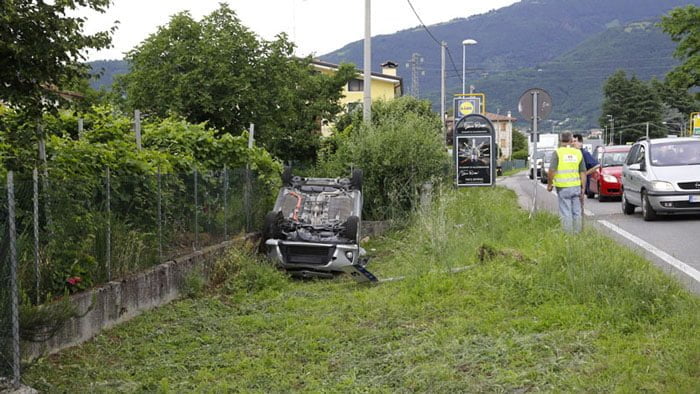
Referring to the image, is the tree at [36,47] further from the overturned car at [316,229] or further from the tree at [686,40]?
the tree at [686,40]

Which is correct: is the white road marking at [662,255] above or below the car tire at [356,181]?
below

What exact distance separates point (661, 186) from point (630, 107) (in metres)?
104

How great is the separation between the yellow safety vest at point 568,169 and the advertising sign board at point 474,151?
27.7ft

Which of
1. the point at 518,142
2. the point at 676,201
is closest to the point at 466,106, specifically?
the point at 676,201

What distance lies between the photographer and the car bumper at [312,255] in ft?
42.4

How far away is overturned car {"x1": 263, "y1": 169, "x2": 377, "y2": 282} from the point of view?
12962mm

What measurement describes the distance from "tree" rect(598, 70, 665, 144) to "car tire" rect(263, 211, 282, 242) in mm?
105409

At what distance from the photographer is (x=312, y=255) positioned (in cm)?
1311

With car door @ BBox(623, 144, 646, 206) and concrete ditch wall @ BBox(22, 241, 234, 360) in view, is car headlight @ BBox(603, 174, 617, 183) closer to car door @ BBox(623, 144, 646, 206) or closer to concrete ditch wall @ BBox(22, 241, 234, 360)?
car door @ BBox(623, 144, 646, 206)

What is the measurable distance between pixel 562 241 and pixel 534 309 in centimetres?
212

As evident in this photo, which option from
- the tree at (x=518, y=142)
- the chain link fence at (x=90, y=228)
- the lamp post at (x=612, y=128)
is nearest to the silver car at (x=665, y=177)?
the chain link fence at (x=90, y=228)

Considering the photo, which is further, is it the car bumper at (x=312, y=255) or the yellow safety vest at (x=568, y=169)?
the yellow safety vest at (x=568, y=169)

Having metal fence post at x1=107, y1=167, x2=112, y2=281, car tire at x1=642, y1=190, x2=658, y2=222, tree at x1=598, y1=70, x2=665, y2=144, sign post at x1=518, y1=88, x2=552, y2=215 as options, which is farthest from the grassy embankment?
tree at x1=598, y1=70, x2=665, y2=144

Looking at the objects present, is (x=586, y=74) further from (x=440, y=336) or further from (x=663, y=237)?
(x=440, y=336)
